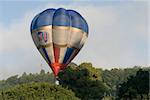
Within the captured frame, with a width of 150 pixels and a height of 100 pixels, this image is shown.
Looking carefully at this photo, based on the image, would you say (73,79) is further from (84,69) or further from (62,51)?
(62,51)

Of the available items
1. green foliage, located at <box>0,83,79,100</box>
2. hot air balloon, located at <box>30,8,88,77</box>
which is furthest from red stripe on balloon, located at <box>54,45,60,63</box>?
green foliage, located at <box>0,83,79,100</box>

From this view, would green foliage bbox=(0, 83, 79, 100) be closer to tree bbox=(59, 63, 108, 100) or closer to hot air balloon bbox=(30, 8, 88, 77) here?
tree bbox=(59, 63, 108, 100)

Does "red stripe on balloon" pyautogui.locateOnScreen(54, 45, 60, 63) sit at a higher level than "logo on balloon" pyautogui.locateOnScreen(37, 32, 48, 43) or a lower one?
lower

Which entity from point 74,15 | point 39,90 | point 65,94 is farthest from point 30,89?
point 74,15

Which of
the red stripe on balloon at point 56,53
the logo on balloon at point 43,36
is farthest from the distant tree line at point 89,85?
the logo on balloon at point 43,36

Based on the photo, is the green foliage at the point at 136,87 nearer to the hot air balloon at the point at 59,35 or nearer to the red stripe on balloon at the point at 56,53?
the hot air balloon at the point at 59,35

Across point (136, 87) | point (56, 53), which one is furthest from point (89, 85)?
point (56, 53)

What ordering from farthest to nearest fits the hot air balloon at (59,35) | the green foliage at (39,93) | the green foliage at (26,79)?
the green foliage at (26,79), the green foliage at (39,93), the hot air balloon at (59,35)
